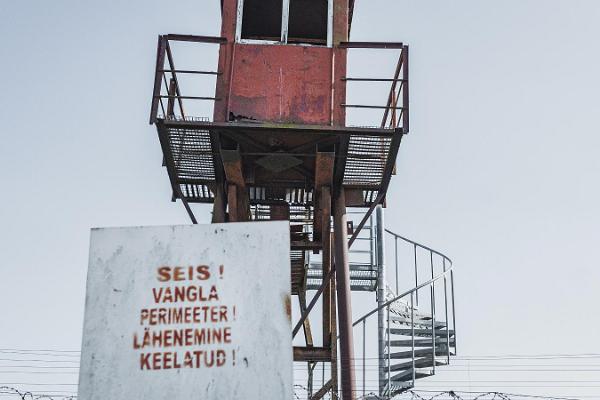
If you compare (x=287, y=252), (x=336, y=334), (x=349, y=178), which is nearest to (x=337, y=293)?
(x=336, y=334)

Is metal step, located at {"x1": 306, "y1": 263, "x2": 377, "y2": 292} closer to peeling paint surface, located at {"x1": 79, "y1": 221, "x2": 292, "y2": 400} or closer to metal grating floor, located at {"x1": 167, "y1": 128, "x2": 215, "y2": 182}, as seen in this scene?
metal grating floor, located at {"x1": 167, "y1": 128, "x2": 215, "y2": 182}

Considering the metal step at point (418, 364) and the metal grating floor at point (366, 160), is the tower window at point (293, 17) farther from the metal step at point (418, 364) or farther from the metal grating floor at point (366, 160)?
the metal step at point (418, 364)

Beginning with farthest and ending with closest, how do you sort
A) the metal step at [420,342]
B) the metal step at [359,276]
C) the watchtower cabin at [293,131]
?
the metal step at [359,276] < the metal step at [420,342] < the watchtower cabin at [293,131]

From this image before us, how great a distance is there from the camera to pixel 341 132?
42.1ft

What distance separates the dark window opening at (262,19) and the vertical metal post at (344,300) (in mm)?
3342

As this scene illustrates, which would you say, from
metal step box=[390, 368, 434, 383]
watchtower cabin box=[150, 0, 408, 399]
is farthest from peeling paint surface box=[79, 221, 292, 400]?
metal step box=[390, 368, 434, 383]

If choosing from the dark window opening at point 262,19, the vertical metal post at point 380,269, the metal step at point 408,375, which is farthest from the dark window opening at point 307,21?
the metal step at point 408,375

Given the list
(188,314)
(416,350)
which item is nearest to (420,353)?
(416,350)

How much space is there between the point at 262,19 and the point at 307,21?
87 centimetres

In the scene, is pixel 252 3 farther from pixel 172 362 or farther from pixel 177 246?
pixel 172 362

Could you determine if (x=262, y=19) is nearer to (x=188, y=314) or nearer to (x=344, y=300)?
(x=344, y=300)

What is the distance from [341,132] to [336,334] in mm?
3731

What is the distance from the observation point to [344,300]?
13.6m

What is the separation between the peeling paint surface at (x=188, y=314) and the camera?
882 centimetres
